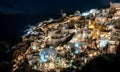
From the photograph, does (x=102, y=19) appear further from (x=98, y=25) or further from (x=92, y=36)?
(x=92, y=36)

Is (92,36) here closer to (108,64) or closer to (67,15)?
(108,64)

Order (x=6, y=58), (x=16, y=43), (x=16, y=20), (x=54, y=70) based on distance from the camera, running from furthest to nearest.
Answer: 1. (x=16, y=20)
2. (x=16, y=43)
3. (x=6, y=58)
4. (x=54, y=70)

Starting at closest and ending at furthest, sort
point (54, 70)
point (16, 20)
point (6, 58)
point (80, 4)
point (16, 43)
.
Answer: point (54, 70), point (6, 58), point (16, 43), point (16, 20), point (80, 4)

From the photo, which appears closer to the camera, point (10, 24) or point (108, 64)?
point (108, 64)

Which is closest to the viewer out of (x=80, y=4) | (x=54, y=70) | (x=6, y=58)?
(x=54, y=70)

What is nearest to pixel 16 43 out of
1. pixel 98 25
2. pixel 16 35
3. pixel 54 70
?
pixel 16 35

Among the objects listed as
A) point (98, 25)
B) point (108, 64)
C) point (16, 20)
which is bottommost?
point (108, 64)

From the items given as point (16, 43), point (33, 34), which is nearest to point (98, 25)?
point (33, 34)

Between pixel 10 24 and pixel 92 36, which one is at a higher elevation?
pixel 10 24

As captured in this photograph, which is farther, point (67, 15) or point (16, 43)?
point (67, 15)
